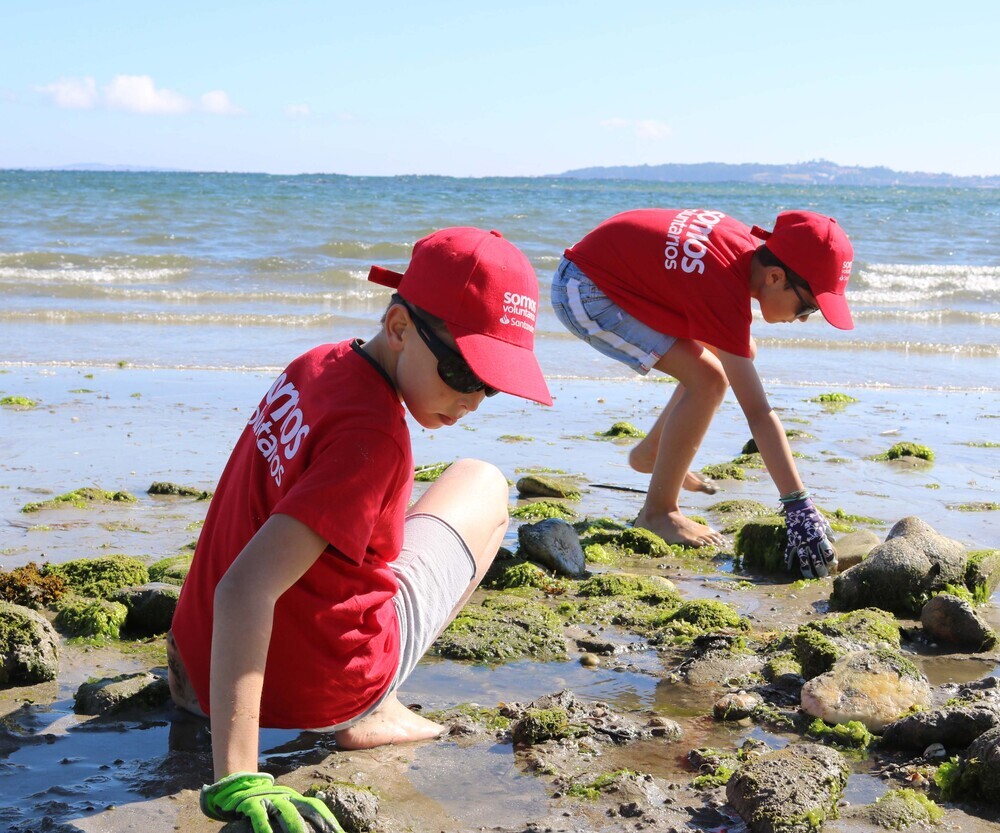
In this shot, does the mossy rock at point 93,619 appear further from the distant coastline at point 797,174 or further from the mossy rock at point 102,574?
the distant coastline at point 797,174

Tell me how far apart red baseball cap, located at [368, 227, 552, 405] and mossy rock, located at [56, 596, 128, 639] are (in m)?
1.76

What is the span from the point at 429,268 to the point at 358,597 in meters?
0.71

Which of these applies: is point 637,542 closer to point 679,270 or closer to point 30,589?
point 679,270

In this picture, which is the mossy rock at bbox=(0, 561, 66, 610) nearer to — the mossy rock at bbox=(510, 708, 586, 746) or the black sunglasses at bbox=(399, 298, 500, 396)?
the mossy rock at bbox=(510, 708, 586, 746)

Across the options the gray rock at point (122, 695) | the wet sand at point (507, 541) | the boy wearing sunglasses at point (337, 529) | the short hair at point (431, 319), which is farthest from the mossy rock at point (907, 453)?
the short hair at point (431, 319)

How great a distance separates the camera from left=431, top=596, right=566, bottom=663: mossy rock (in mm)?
3391

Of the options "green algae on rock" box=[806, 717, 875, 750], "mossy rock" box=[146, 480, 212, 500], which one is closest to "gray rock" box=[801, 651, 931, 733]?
"green algae on rock" box=[806, 717, 875, 750]

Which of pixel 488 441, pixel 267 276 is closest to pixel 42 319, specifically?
pixel 267 276

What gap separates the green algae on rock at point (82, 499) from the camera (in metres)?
4.78

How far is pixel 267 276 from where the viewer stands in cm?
1557

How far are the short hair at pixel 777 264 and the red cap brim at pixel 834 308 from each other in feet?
0.23

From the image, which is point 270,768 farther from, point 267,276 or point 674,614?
point 267,276

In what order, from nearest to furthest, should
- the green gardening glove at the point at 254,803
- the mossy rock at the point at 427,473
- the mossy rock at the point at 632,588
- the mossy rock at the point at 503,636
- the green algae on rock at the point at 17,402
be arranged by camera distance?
the green gardening glove at the point at 254,803
the mossy rock at the point at 503,636
the mossy rock at the point at 632,588
the mossy rock at the point at 427,473
the green algae on rock at the point at 17,402

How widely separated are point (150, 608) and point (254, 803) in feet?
5.39
